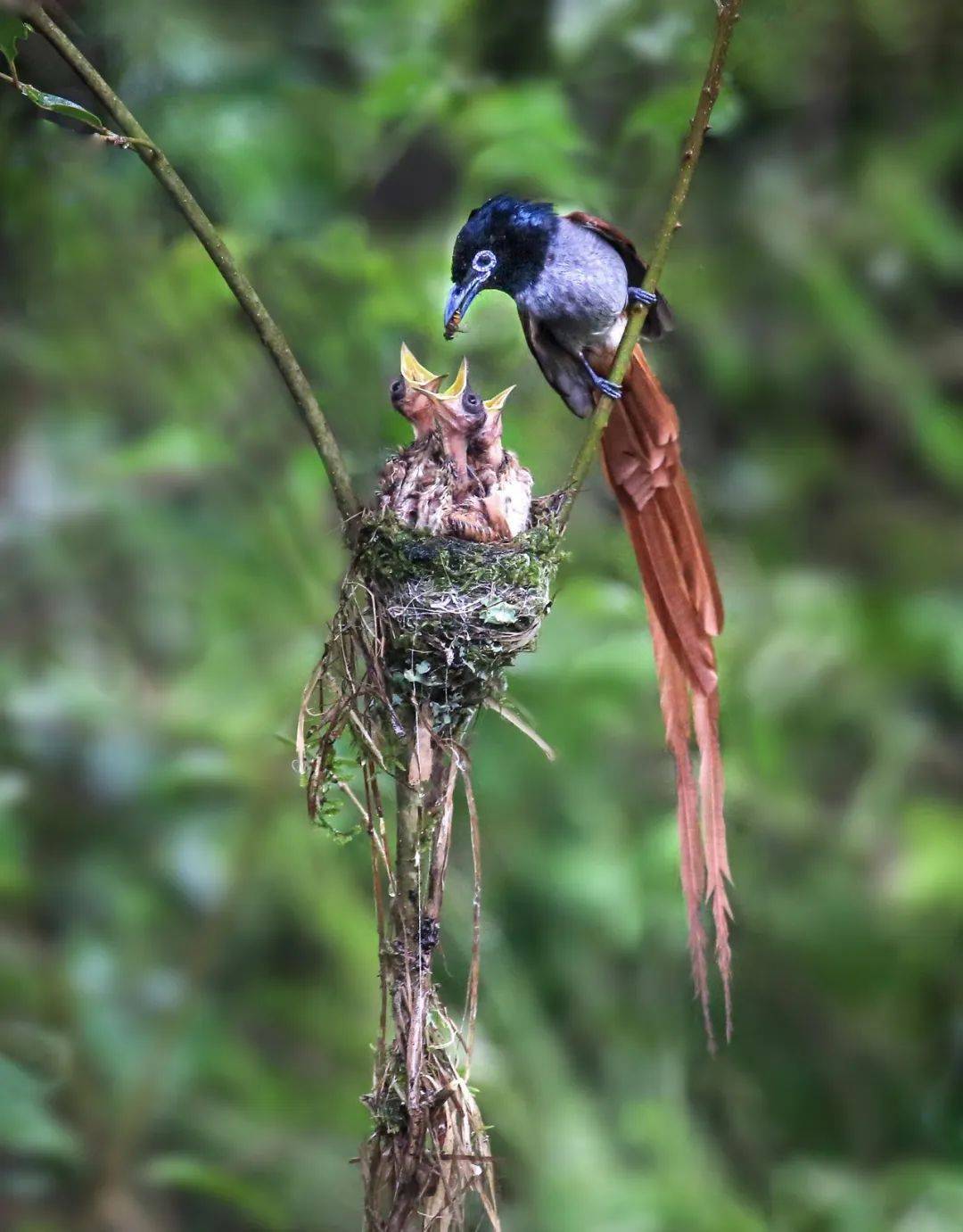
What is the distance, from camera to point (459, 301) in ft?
5.94

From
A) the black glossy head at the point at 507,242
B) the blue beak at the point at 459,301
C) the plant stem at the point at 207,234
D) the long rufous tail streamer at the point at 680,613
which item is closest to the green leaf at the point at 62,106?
the plant stem at the point at 207,234

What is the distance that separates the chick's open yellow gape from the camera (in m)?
1.63

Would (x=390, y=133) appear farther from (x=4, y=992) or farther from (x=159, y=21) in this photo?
(x=4, y=992)

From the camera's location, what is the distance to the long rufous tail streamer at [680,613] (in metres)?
1.52

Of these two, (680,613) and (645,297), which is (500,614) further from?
(645,297)

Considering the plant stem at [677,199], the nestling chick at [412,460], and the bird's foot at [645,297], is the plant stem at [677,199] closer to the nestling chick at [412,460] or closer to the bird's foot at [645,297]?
the bird's foot at [645,297]

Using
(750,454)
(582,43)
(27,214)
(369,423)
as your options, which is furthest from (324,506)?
(750,454)

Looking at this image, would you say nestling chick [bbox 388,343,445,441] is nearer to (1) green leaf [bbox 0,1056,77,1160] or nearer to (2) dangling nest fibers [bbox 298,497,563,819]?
(2) dangling nest fibers [bbox 298,497,563,819]

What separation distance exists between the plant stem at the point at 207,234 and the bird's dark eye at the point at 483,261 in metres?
0.64

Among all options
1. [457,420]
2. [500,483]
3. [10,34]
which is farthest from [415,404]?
[10,34]

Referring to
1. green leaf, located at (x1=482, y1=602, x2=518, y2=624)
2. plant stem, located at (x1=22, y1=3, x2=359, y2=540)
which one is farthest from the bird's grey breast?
plant stem, located at (x1=22, y1=3, x2=359, y2=540)

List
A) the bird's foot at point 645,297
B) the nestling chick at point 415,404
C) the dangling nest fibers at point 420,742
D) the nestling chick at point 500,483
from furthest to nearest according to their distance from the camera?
the nestling chick at point 415,404 < the nestling chick at point 500,483 < the bird's foot at point 645,297 < the dangling nest fibers at point 420,742

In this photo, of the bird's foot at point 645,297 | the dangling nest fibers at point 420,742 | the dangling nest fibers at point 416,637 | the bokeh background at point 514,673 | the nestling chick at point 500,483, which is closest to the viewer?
the dangling nest fibers at point 420,742

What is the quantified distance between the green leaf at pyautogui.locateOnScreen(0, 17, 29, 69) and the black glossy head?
72 cm
